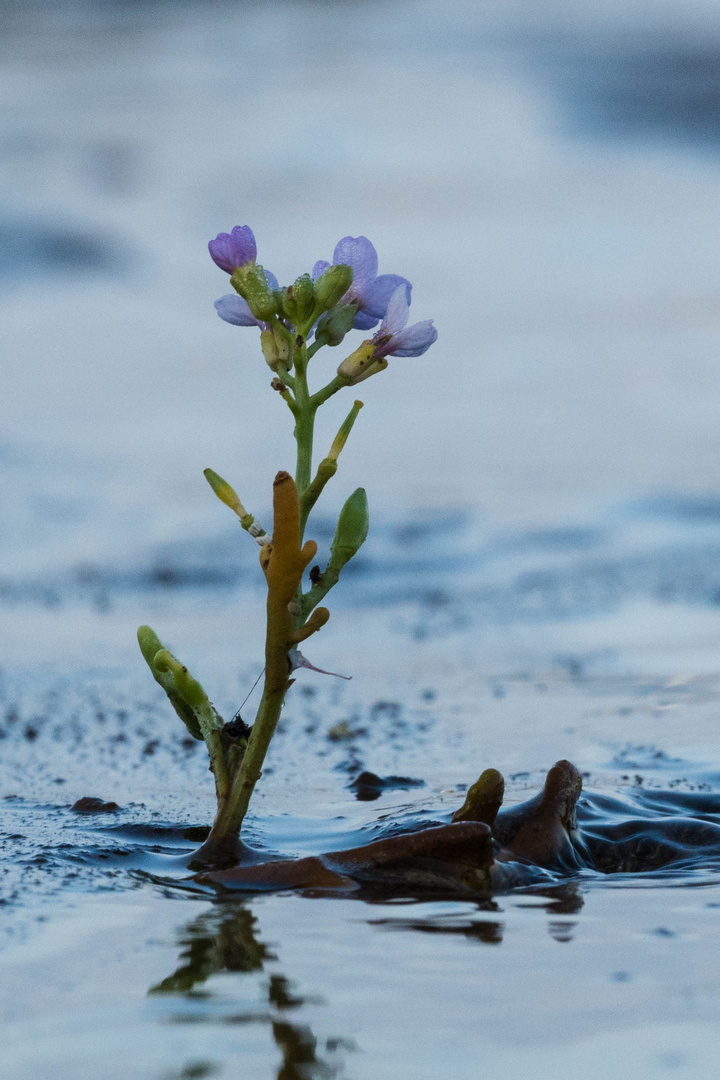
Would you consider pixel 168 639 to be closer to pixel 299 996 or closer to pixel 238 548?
pixel 238 548

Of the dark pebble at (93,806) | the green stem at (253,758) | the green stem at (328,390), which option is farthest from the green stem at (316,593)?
the dark pebble at (93,806)

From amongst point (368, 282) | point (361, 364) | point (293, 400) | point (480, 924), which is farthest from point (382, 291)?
point (480, 924)

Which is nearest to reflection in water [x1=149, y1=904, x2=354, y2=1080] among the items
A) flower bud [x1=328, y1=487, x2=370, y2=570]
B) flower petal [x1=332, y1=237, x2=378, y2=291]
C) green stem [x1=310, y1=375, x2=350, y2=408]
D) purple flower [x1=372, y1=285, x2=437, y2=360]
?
flower bud [x1=328, y1=487, x2=370, y2=570]

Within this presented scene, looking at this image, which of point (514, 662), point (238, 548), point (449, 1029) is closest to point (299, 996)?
point (449, 1029)

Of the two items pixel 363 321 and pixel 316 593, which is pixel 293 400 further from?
pixel 316 593

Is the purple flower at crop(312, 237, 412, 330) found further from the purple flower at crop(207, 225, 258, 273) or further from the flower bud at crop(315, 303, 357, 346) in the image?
the purple flower at crop(207, 225, 258, 273)
